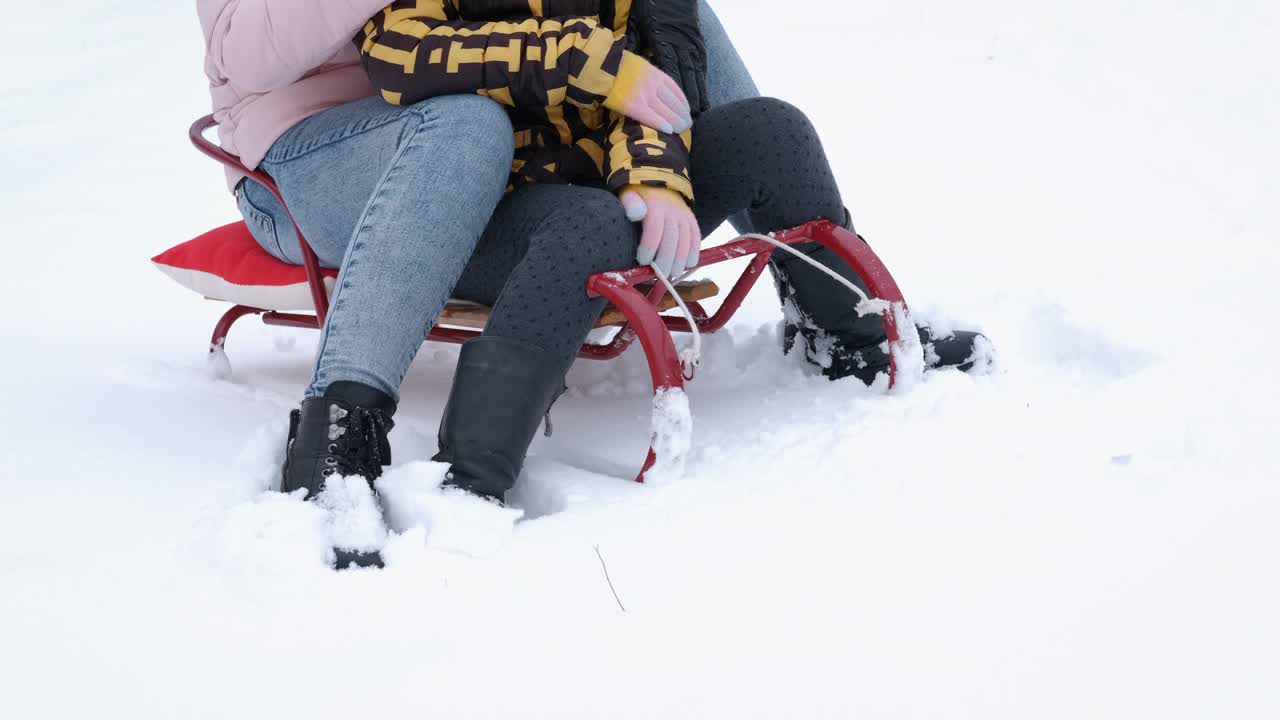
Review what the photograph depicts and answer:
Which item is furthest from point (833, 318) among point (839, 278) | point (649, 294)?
point (649, 294)

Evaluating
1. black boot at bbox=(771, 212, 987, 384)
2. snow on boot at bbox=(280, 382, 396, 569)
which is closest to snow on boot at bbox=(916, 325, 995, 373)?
black boot at bbox=(771, 212, 987, 384)

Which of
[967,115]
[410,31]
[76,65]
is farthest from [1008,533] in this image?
[76,65]

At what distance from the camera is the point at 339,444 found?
1.28 m

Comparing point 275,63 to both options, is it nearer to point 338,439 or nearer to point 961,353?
point 338,439

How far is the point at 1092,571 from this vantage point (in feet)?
3.64

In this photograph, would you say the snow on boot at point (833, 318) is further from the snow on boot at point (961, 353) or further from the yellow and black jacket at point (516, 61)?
the yellow and black jacket at point (516, 61)

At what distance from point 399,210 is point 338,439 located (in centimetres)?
29

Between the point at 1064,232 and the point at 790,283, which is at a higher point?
the point at 790,283

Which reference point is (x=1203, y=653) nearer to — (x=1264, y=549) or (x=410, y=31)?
(x=1264, y=549)

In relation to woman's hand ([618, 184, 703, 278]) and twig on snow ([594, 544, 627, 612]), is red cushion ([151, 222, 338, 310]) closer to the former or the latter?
woman's hand ([618, 184, 703, 278])

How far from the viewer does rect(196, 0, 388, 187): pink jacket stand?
143cm

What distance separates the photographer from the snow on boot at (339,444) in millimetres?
1262

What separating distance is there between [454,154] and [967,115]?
8.29ft

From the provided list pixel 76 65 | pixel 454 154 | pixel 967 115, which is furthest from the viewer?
pixel 76 65
